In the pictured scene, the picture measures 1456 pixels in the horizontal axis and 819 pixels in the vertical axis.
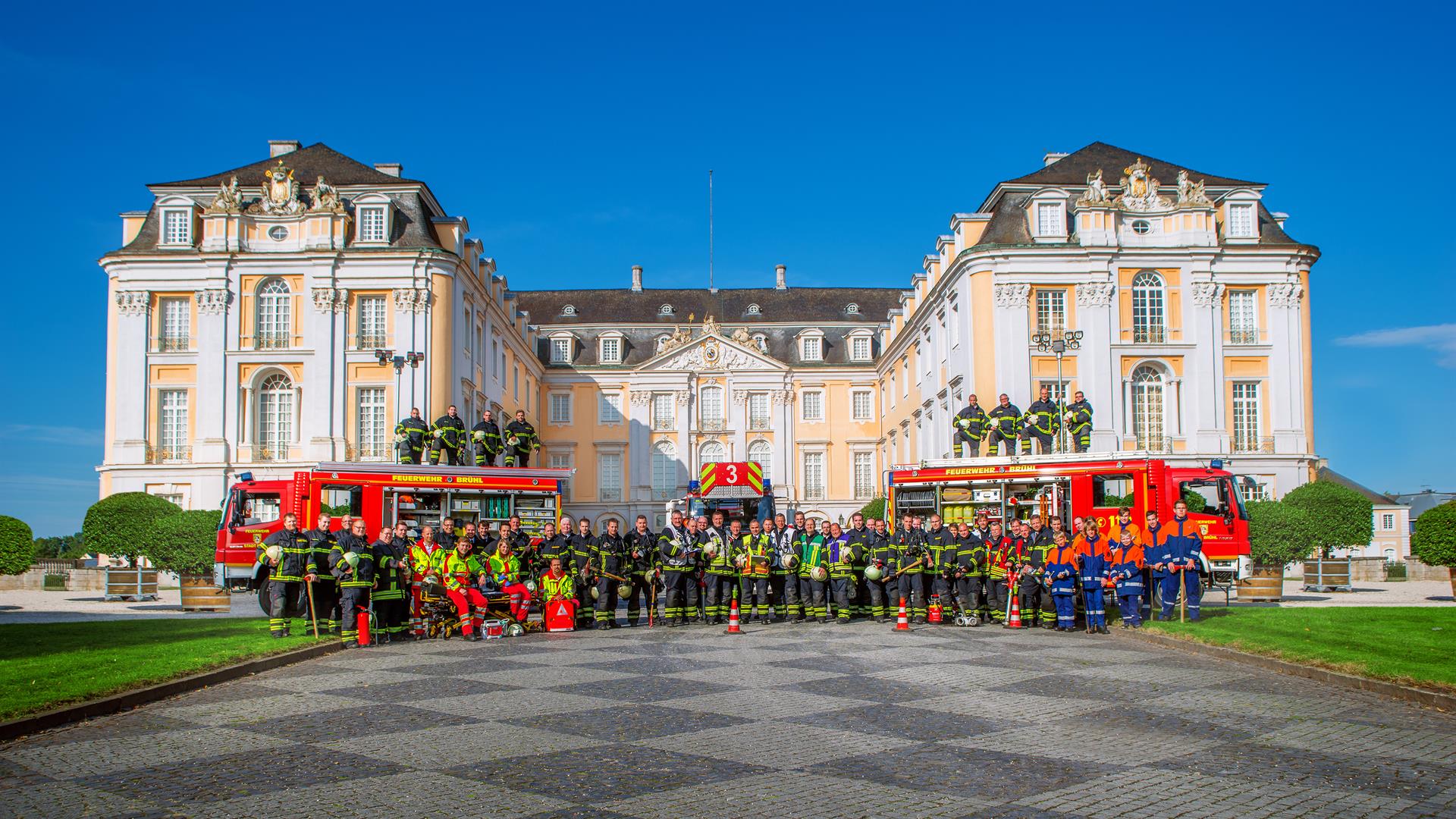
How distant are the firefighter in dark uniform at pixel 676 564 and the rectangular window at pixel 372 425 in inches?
969

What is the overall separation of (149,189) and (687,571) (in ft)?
112

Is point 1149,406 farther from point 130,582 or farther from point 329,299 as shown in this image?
point 130,582

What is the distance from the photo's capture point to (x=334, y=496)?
23.9 m

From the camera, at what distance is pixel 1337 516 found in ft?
105

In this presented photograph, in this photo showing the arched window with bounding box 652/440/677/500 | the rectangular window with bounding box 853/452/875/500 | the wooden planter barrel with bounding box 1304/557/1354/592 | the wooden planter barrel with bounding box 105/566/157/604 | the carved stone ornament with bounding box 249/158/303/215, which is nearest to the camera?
the wooden planter barrel with bounding box 105/566/157/604

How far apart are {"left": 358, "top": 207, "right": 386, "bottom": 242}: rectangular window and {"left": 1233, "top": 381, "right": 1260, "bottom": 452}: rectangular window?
3246 cm

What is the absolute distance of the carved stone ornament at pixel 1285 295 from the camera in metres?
44.2

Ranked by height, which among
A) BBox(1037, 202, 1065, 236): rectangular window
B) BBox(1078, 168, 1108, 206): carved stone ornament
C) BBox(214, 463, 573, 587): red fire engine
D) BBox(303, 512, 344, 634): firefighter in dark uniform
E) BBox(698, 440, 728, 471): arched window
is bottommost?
BBox(303, 512, 344, 634): firefighter in dark uniform

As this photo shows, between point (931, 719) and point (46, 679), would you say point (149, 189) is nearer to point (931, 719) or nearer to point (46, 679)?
point (46, 679)

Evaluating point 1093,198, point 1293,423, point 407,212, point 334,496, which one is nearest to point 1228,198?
point 1093,198

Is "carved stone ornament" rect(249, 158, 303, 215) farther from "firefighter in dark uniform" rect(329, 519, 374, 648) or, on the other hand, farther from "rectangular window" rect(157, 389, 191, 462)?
"firefighter in dark uniform" rect(329, 519, 374, 648)

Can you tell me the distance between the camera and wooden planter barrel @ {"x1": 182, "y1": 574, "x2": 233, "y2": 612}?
25297 mm

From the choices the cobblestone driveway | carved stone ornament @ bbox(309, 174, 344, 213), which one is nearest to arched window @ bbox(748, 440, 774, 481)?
carved stone ornament @ bbox(309, 174, 344, 213)

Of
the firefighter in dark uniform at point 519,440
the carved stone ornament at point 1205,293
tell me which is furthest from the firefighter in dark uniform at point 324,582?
the carved stone ornament at point 1205,293
